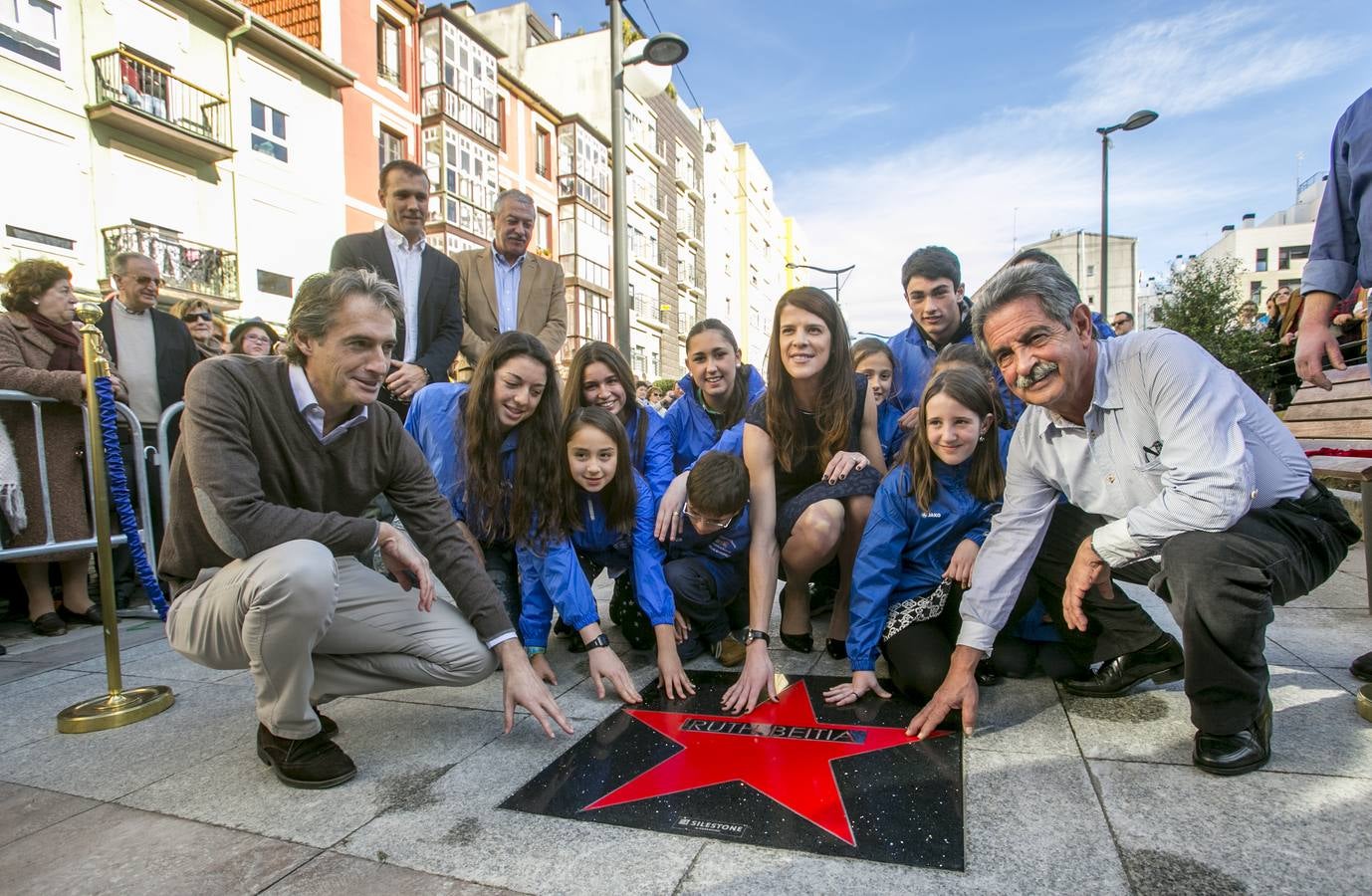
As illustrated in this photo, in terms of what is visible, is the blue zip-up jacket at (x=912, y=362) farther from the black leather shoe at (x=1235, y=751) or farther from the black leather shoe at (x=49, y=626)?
the black leather shoe at (x=49, y=626)

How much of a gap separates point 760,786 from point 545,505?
1.48 meters

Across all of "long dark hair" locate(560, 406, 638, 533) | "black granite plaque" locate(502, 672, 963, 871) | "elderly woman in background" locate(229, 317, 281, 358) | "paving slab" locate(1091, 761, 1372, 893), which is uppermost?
"elderly woman in background" locate(229, 317, 281, 358)

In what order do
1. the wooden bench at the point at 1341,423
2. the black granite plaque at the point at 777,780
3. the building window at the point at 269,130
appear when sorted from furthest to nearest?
the building window at the point at 269,130 → the wooden bench at the point at 1341,423 → the black granite plaque at the point at 777,780

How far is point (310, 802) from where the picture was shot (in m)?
2.04

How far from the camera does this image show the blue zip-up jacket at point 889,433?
3.80 m

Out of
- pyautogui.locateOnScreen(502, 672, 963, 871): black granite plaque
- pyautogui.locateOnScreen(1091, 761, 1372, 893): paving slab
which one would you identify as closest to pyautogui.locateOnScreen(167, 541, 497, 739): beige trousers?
pyautogui.locateOnScreen(502, 672, 963, 871): black granite plaque

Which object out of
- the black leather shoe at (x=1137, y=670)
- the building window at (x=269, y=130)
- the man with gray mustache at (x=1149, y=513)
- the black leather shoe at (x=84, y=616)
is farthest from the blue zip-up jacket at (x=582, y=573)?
the building window at (x=269, y=130)

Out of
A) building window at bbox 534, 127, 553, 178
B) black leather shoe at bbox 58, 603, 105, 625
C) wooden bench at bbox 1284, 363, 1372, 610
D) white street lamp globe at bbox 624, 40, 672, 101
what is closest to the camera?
wooden bench at bbox 1284, 363, 1372, 610

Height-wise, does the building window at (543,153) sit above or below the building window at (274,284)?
above

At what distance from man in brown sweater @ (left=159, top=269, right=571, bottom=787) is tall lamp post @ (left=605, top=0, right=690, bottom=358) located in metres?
4.92

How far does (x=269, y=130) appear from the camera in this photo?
16.9m

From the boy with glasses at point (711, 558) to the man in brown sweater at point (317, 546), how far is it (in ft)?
3.12

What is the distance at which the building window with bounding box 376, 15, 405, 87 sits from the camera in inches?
795

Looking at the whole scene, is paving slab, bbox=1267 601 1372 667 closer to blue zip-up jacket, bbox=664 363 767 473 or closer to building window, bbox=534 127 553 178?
blue zip-up jacket, bbox=664 363 767 473
